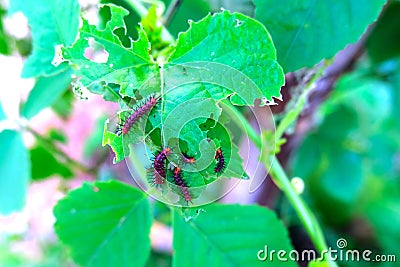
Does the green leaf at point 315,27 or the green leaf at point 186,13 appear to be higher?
the green leaf at point 315,27

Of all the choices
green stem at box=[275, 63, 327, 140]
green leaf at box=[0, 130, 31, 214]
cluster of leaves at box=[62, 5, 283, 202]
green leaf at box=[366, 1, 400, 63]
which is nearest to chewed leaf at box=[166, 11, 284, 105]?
cluster of leaves at box=[62, 5, 283, 202]

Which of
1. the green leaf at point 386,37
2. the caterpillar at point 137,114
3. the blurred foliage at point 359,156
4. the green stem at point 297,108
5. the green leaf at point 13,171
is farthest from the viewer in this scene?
the blurred foliage at point 359,156

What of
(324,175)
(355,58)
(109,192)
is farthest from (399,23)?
(109,192)

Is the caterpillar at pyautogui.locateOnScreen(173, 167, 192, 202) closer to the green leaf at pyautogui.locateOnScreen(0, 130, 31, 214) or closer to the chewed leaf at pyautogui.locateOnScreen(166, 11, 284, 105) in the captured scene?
the chewed leaf at pyautogui.locateOnScreen(166, 11, 284, 105)

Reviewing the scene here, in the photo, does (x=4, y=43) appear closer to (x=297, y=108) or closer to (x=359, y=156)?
(x=297, y=108)

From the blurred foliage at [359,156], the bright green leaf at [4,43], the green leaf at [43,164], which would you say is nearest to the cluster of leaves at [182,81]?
the bright green leaf at [4,43]

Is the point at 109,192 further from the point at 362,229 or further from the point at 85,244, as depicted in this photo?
the point at 362,229

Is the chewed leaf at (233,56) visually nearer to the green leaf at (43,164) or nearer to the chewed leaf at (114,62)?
the chewed leaf at (114,62)
